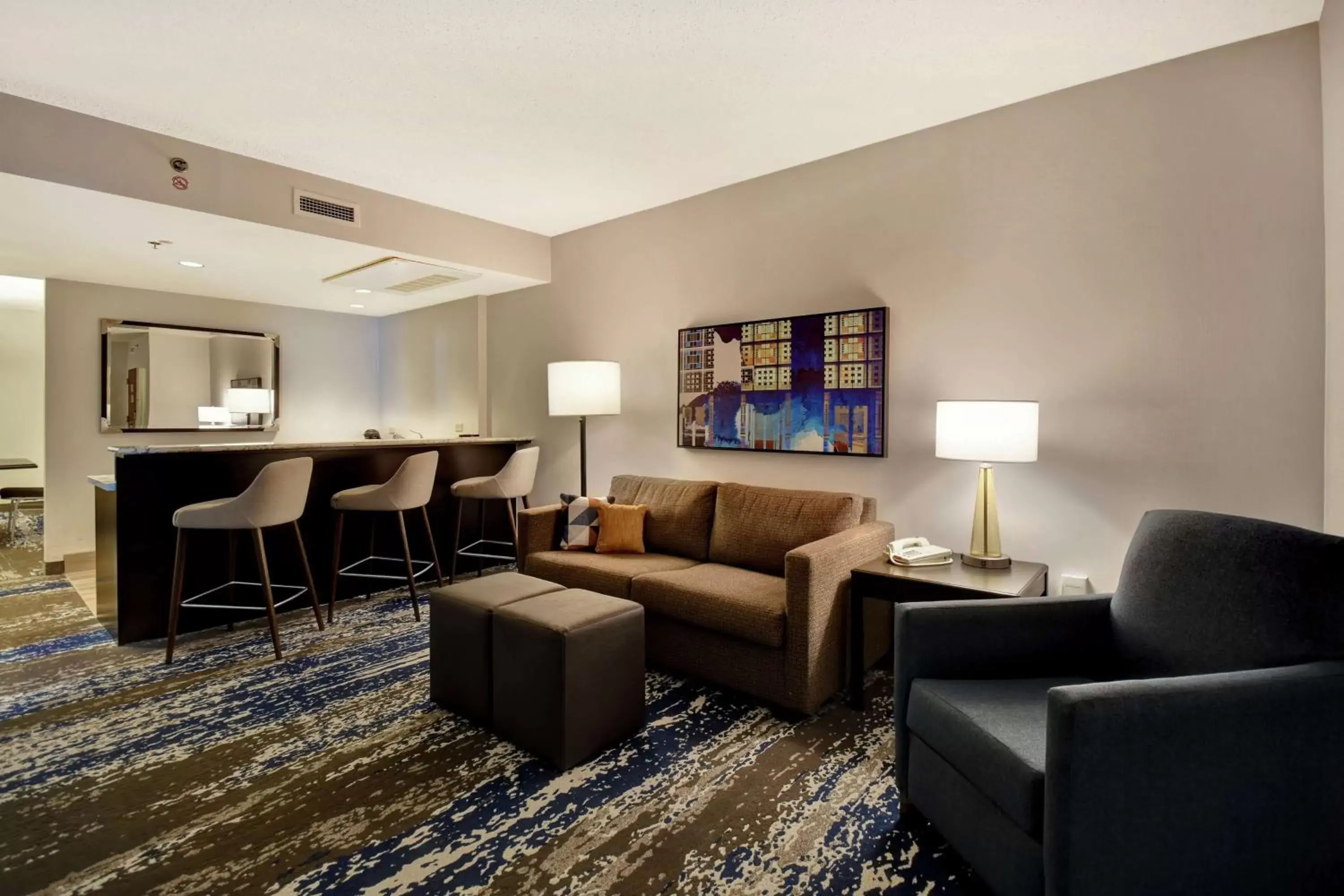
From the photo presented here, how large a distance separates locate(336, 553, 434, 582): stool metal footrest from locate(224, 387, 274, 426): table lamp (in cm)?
236

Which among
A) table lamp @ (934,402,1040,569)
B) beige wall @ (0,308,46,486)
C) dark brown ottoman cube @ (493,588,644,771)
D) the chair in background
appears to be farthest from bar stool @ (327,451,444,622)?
beige wall @ (0,308,46,486)

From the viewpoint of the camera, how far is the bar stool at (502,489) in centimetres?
416

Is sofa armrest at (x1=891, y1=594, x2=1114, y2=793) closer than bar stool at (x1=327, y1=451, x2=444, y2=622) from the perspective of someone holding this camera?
Yes

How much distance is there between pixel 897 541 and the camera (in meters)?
2.72

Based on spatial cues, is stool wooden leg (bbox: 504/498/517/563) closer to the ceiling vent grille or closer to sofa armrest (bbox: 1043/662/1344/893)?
the ceiling vent grille

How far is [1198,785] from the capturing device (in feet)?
3.97

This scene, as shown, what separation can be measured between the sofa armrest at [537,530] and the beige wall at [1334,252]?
3126 mm

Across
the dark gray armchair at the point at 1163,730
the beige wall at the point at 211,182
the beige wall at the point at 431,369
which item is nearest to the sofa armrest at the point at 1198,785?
the dark gray armchair at the point at 1163,730

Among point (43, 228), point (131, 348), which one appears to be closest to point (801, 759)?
point (43, 228)

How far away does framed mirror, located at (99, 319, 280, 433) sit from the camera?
16.3 ft

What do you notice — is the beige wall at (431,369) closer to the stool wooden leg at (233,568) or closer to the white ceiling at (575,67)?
the stool wooden leg at (233,568)

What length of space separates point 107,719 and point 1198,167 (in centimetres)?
454

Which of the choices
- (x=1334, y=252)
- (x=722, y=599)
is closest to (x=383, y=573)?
(x=722, y=599)

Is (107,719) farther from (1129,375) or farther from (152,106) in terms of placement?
(1129,375)
